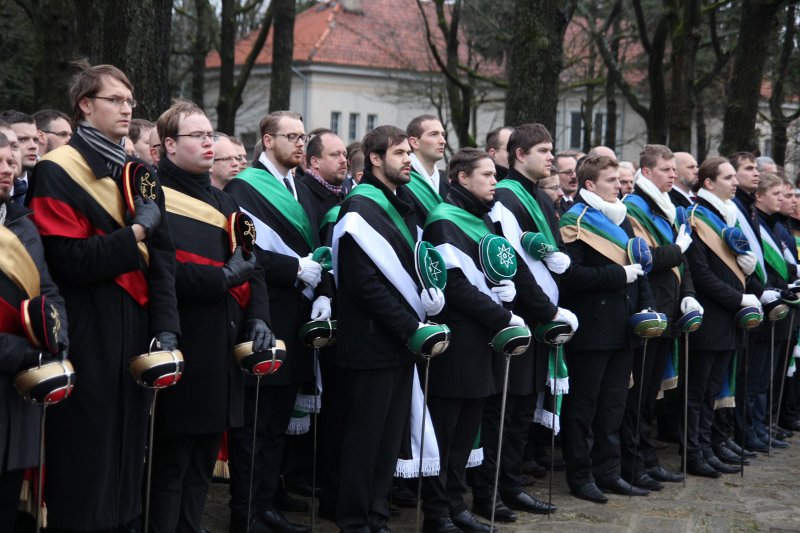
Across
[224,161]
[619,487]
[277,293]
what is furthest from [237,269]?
[619,487]

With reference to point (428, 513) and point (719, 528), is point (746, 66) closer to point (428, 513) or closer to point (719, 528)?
point (719, 528)

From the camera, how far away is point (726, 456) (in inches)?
361

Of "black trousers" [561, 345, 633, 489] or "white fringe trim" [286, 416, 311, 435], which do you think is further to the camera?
"black trousers" [561, 345, 633, 489]

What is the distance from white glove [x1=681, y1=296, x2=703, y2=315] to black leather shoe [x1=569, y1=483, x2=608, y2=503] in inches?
59.4

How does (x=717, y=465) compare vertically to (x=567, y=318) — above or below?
below

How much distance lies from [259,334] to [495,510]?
92.4 inches

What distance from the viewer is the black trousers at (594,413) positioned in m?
7.72

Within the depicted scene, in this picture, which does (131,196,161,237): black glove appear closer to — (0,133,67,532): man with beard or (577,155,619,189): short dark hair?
(0,133,67,532): man with beard

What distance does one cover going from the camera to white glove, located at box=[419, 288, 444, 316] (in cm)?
602

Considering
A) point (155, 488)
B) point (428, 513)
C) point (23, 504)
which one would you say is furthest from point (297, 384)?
point (23, 504)

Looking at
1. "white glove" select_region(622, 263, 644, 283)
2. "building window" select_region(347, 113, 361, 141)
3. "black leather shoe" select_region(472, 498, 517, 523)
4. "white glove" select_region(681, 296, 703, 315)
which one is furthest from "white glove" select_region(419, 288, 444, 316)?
"building window" select_region(347, 113, 361, 141)

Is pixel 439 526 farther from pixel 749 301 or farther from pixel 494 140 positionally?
pixel 749 301

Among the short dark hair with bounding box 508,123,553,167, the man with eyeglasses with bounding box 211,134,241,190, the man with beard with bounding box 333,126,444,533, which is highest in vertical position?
the short dark hair with bounding box 508,123,553,167

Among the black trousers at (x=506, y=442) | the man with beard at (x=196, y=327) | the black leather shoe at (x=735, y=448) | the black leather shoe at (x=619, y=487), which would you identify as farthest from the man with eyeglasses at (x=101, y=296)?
the black leather shoe at (x=735, y=448)
